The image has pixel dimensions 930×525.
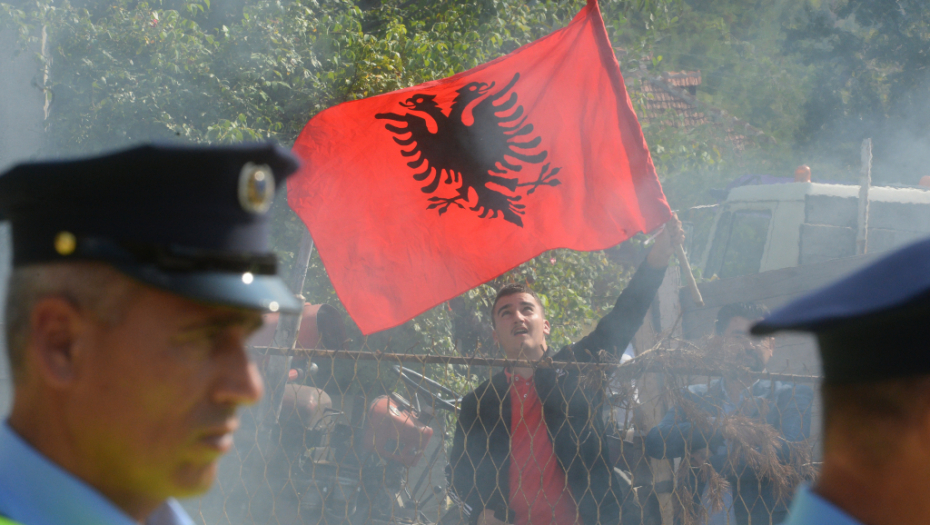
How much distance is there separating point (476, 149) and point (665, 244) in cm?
109

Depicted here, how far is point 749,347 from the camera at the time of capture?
129 inches

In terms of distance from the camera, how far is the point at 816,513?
1.08 meters

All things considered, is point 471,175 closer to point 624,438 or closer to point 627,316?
point 627,316

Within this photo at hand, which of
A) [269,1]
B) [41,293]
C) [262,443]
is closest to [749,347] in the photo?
[262,443]

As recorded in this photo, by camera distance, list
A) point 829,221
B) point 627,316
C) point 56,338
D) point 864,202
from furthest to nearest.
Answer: point 829,221 < point 864,202 < point 627,316 < point 56,338

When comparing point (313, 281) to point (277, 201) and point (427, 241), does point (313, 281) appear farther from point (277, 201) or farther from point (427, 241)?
point (427, 241)

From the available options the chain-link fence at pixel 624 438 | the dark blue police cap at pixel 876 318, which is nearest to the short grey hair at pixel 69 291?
the dark blue police cap at pixel 876 318

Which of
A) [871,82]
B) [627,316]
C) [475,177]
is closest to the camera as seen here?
[627,316]

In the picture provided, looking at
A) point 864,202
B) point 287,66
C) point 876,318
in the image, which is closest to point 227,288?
point 876,318

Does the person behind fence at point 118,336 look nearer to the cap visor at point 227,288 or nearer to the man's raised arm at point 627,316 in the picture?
the cap visor at point 227,288

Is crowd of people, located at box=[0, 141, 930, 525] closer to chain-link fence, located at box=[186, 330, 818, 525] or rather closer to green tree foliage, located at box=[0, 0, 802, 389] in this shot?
chain-link fence, located at box=[186, 330, 818, 525]

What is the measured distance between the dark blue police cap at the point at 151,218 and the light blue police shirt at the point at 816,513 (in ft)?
2.61

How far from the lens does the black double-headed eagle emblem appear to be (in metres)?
3.94

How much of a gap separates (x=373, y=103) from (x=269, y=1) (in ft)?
7.45
